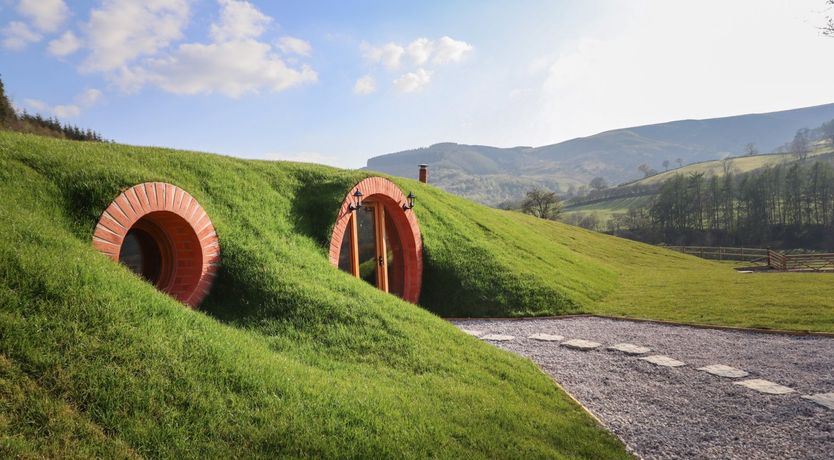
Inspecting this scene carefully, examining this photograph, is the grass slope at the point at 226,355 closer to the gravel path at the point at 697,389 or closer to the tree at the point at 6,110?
the gravel path at the point at 697,389

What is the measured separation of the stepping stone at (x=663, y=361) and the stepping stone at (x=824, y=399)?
2110 millimetres

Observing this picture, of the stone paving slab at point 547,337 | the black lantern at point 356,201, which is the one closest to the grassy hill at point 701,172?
the stone paving slab at point 547,337

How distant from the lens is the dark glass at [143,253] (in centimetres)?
821

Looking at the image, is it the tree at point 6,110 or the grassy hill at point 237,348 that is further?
the tree at point 6,110

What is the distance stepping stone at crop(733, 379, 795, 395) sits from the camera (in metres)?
7.73

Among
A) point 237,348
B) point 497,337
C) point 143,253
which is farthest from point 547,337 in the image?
point 143,253

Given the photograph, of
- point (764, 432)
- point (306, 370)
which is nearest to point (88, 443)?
point (306, 370)

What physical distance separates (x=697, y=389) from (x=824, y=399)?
1.83 meters

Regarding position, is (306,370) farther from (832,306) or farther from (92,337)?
(832,306)

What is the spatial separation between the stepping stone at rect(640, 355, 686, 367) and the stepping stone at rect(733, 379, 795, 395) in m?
1.20

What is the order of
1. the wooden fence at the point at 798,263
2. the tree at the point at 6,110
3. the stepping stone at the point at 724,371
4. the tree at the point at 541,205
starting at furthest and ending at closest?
the tree at the point at 541,205 → the tree at the point at 6,110 → the wooden fence at the point at 798,263 → the stepping stone at the point at 724,371

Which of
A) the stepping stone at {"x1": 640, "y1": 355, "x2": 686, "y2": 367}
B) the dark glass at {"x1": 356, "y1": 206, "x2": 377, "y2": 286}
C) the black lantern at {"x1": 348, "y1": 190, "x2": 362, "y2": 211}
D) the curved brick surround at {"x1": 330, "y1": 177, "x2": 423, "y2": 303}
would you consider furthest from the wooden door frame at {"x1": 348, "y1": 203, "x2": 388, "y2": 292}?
the stepping stone at {"x1": 640, "y1": 355, "x2": 686, "y2": 367}

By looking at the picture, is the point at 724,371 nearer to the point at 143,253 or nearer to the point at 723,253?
the point at 143,253

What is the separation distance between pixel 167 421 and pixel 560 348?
878cm
